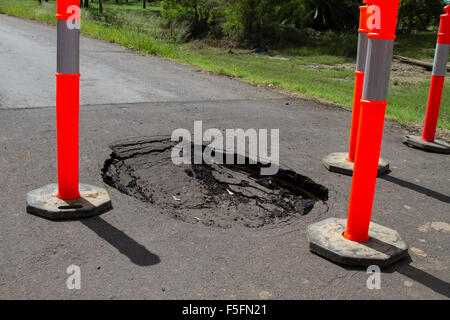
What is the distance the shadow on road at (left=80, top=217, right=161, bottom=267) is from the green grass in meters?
5.41

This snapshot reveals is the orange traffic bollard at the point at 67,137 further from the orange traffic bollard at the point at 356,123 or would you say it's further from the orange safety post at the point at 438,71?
the orange safety post at the point at 438,71

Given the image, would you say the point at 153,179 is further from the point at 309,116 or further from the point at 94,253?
the point at 309,116

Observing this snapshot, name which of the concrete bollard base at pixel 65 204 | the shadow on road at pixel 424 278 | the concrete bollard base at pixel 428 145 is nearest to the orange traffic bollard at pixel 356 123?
the concrete bollard base at pixel 428 145

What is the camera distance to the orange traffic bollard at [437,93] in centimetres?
571

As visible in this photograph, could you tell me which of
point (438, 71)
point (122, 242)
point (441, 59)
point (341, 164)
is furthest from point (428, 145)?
point (122, 242)

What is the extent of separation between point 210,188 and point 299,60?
1670 cm

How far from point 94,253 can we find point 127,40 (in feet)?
44.2

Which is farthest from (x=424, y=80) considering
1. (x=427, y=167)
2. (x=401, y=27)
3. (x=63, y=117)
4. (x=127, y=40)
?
(x=401, y=27)

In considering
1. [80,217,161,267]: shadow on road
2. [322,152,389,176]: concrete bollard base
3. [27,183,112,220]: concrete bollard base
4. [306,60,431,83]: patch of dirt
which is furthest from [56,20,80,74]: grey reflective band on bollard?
[306,60,431,83]: patch of dirt

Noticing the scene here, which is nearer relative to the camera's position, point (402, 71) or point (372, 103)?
point (372, 103)

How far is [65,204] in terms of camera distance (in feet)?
12.1

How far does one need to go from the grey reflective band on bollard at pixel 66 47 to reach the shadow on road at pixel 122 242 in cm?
114

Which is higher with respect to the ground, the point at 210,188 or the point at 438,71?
the point at 438,71

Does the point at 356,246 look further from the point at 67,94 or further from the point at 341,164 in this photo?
the point at 67,94
